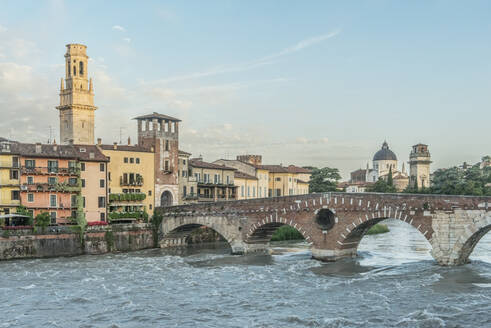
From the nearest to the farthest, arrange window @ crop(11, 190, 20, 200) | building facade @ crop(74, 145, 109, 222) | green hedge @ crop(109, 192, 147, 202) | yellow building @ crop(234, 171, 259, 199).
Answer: window @ crop(11, 190, 20, 200)
building facade @ crop(74, 145, 109, 222)
green hedge @ crop(109, 192, 147, 202)
yellow building @ crop(234, 171, 259, 199)

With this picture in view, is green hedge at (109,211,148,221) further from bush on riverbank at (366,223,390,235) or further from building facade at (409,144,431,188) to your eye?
building facade at (409,144,431,188)

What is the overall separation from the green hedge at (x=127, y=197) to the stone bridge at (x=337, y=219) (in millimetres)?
3041

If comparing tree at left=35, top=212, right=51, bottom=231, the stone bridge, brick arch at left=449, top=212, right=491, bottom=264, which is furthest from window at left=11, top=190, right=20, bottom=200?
brick arch at left=449, top=212, right=491, bottom=264

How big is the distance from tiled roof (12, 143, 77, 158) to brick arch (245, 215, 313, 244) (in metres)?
19.6

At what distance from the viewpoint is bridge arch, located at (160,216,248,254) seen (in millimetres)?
54656

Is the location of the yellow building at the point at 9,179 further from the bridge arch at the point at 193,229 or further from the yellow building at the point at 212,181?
the yellow building at the point at 212,181

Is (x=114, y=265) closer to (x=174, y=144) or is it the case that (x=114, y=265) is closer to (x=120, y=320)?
(x=120, y=320)

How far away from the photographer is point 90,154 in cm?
5953

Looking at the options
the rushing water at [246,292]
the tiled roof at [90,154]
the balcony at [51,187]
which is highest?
the tiled roof at [90,154]

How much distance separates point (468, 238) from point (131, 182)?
37.4m

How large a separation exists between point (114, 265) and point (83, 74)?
133 feet

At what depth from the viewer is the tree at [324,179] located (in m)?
112

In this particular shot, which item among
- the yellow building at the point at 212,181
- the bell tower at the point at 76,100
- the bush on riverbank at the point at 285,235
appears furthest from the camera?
the bell tower at the point at 76,100

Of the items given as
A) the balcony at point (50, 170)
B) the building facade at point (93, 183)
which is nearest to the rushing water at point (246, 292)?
the building facade at point (93, 183)
